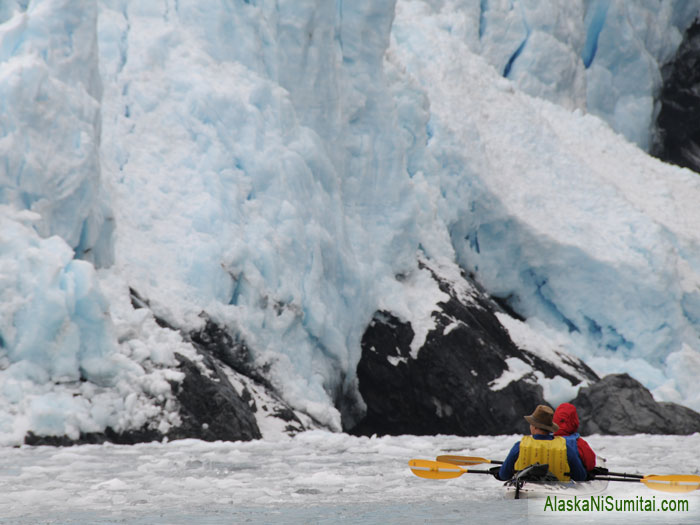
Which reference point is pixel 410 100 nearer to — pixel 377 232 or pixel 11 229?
pixel 377 232

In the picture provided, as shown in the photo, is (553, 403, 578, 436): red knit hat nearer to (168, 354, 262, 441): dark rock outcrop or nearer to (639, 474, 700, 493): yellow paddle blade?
(639, 474, 700, 493): yellow paddle blade

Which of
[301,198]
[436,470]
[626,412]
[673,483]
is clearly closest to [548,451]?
[673,483]

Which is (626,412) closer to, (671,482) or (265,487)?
(671,482)

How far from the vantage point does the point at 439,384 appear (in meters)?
14.2

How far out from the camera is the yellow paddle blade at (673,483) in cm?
621

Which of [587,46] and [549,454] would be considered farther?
[587,46]

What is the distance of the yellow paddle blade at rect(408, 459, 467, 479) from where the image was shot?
6754 millimetres

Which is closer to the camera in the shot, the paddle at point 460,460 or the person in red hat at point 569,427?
the person in red hat at point 569,427

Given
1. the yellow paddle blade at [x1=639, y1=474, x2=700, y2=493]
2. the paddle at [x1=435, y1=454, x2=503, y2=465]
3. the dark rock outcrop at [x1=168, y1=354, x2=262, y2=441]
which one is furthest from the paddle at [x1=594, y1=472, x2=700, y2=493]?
the dark rock outcrop at [x1=168, y1=354, x2=262, y2=441]

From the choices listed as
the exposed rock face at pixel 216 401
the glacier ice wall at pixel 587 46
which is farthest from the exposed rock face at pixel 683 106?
the exposed rock face at pixel 216 401

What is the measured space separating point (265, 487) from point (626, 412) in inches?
302

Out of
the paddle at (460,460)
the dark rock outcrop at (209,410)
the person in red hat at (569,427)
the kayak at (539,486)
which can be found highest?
the dark rock outcrop at (209,410)

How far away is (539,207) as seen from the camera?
56.2ft

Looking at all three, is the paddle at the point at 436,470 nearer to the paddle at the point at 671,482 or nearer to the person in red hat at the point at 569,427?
the person in red hat at the point at 569,427
